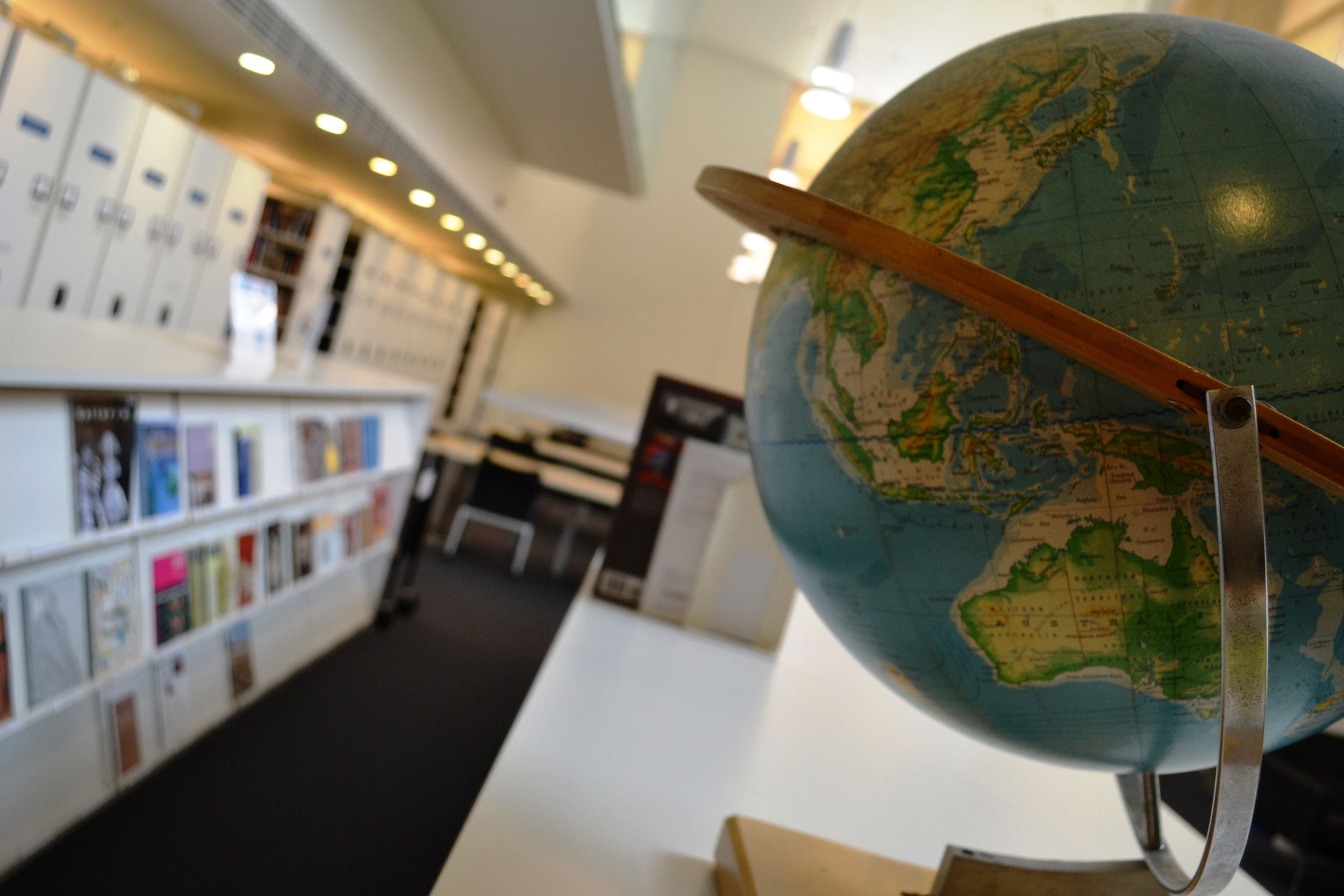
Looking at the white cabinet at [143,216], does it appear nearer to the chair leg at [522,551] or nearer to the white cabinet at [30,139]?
the white cabinet at [30,139]

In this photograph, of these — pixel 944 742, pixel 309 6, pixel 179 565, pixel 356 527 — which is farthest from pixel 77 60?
pixel 944 742

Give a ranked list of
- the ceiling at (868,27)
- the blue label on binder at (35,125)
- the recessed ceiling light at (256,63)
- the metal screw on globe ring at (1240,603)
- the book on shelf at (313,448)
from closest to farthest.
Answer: the metal screw on globe ring at (1240,603)
the book on shelf at (313,448)
the blue label on binder at (35,125)
the recessed ceiling light at (256,63)
the ceiling at (868,27)

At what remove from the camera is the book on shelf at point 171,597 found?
2.73 meters

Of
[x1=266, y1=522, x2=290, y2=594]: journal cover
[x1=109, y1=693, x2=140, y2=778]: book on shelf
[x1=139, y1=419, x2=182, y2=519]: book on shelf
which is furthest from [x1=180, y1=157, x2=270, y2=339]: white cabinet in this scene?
[x1=109, y1=693, x2=140, y2=778]: book on shelf

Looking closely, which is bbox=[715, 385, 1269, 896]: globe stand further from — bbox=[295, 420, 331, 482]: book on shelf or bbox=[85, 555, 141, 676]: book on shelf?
bbox=[295, 420, 331, 482]: book on shelf

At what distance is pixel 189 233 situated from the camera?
593 centimetres

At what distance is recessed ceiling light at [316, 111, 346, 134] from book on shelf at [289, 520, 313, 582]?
9.05 ft

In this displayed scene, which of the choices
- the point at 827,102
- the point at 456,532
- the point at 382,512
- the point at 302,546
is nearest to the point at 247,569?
the point at 302,546

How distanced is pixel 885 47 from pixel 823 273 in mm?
10914

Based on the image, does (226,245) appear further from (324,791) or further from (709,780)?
(709,780)

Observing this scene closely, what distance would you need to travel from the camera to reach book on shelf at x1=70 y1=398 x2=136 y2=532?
2.29m

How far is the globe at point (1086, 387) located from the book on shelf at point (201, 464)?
101 inches

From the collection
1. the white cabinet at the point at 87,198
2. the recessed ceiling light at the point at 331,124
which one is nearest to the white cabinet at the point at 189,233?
the white cabinet at the point at 87,198

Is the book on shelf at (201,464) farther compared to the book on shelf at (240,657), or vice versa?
the book on shelf at (240,657)
